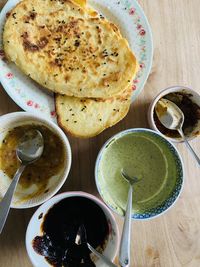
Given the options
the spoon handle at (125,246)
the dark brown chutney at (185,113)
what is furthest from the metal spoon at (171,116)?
the spoon handle at (125,246)

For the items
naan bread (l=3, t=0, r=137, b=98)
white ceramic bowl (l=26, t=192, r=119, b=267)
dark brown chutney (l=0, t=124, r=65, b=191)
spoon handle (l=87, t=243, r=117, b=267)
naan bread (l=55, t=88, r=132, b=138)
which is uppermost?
naan bread (l=3, t=0, r=137, b=98)

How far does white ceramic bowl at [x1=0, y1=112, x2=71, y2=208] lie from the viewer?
1110 millimetres

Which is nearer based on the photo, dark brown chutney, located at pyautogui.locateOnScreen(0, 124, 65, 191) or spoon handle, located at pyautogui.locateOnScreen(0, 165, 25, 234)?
spoon handle, located at pyautogui.locateOnScreen(0, 165, 25, 234)

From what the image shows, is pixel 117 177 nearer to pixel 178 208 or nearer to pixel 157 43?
pixel 178 208

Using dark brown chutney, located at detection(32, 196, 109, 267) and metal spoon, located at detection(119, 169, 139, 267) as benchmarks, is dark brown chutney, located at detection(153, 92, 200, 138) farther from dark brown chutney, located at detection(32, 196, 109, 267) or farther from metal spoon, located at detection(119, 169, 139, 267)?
dark brown chutney, located at detection(32, 196, 109, 267)

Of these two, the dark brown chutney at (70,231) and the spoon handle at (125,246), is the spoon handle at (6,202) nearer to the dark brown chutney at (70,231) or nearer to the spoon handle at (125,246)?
the dark brown chutney at (70,231)

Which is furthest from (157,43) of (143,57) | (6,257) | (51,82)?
(6,257)

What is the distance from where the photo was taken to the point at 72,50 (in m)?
1.21

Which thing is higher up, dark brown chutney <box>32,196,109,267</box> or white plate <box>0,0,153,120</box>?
white plate <box>0,0,153,120</box>

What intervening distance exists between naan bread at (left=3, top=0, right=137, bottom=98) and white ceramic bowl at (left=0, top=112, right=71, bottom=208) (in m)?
0.13

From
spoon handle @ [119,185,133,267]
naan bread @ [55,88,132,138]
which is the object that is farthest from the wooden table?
spoon handle @ [119,185,133,267]

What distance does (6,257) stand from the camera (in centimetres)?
121

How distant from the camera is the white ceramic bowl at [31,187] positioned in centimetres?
111

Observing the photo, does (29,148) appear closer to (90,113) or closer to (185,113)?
(90,113)
